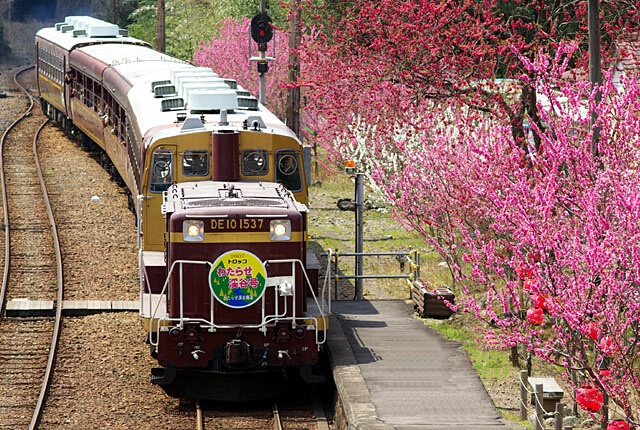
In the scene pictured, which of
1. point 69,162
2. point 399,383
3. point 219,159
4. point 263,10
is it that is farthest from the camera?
point 69,162

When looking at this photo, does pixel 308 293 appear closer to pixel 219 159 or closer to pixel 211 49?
pixel 219 159

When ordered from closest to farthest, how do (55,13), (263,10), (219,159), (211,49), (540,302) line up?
(540,302)
(219,159)
(263,10)
(211,49)
(55,13)

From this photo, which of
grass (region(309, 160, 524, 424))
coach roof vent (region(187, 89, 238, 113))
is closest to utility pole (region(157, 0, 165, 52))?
Result: grass (region(309, 160, 524, 424))

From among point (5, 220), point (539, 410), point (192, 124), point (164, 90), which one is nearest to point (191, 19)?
point (5, 220)

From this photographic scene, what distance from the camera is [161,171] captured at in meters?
15.4

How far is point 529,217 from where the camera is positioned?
11.5 meters

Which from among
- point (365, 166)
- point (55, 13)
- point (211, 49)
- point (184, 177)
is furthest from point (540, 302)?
point (55, 13)

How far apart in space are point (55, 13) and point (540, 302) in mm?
86679

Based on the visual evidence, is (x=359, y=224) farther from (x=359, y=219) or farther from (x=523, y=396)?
(x=523, y=396)

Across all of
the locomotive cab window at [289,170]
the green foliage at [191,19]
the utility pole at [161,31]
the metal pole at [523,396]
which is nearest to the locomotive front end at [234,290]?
the locomotive cab window at [289,170]

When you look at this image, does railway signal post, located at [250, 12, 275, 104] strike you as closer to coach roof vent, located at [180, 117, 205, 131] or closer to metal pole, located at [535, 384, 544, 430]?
coach roof vent, located at [180, 117, 205, 131]

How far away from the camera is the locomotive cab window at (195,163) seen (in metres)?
15.2

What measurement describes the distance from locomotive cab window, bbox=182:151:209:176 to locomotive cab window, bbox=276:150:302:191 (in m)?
1.01

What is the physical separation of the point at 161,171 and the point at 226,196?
161 cm
